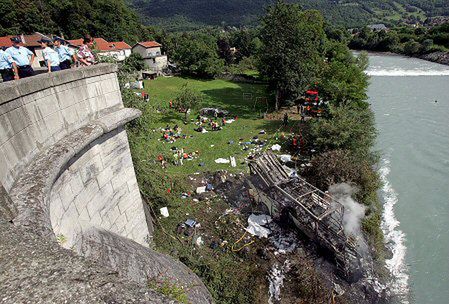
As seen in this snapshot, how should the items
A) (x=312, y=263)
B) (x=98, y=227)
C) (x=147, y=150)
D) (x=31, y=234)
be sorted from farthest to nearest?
(x=147, y=150) < (x=312, y=263) < (x=98, y=227) < (x=31, y=234)

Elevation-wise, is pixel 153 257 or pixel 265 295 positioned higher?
pixel 153 257

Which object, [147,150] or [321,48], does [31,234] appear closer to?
[147,150]

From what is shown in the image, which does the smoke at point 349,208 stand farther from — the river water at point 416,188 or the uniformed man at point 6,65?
the uniformed man at point 6,65

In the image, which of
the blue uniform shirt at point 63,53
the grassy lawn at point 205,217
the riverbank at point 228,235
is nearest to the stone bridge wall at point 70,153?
the blue uniform shirt at point 63,53

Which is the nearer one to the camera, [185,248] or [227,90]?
[185,248]

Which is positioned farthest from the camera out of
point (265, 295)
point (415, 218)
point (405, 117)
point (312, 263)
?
point (405, 117)

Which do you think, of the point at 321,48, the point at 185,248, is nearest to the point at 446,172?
the point at 185,248

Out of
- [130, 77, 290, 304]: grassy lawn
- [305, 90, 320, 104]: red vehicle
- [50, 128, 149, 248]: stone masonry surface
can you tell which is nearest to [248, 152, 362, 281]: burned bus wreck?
[130, 77, 290, 304]: grassy lawn

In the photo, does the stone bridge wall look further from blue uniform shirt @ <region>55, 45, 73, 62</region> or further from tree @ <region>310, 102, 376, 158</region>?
tree @ <region>310, 102, 376, 158</region>
